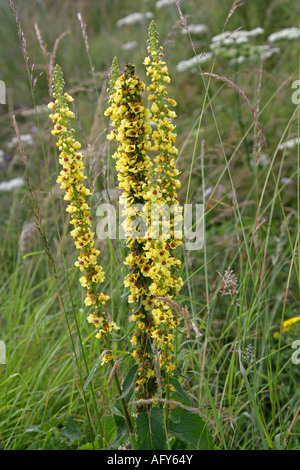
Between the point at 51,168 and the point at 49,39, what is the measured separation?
368 cm

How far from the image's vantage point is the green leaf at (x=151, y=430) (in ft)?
4.94

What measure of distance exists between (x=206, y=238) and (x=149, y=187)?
1927mm

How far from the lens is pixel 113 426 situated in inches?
73.7

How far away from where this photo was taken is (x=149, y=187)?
1.45 m

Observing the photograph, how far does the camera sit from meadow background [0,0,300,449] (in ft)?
6.75

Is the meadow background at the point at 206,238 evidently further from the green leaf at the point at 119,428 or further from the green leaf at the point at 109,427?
the green leaf at the point at 119,428

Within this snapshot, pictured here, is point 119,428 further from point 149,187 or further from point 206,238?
point 206,238

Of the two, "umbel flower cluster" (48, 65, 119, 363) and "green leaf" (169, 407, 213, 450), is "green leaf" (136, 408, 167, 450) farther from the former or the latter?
"umbel flower cluster" (48, 65, 119, 363)

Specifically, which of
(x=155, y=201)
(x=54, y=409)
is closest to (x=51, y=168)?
(x=54, y=409)

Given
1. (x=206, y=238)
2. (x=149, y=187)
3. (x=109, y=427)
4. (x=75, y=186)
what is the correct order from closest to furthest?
(x=149, y=187)
(x=75, y=186)
(x=109, y=427)
(x=206, y=238)

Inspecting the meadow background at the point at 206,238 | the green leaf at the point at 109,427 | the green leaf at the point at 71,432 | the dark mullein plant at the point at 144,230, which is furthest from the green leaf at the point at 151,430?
the green leaf at the point at 71,432

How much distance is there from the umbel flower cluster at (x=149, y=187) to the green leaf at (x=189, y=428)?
0.15 m

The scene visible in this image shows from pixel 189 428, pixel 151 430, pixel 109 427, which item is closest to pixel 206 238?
pixel 109 427

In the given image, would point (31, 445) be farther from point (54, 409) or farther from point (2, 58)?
point (2, 58)
